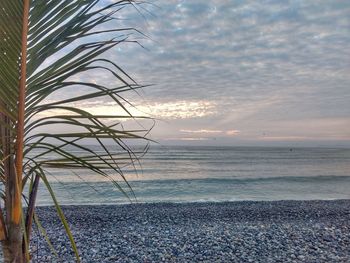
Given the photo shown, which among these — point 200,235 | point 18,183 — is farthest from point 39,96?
point 200,235

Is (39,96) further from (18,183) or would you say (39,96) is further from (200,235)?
(200,235)

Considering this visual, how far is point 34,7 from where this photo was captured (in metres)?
1.78

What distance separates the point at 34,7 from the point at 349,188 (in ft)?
89.4

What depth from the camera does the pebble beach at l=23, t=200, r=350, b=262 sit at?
702 cm

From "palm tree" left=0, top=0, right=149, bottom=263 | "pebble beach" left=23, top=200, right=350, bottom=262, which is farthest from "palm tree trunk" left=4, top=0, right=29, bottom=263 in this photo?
"pebble beach" left=23, top=200, right=350, bottom=262

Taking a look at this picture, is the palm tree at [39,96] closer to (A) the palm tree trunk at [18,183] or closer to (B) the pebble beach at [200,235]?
(A) the palm tree trunk at [18,183]

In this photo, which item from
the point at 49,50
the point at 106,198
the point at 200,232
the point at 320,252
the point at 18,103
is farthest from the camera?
the point at 106,198

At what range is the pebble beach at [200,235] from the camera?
23.0 ft

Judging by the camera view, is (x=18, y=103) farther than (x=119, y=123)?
No

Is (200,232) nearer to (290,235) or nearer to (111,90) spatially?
(290,235)

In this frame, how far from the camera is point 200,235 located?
873 centimetres

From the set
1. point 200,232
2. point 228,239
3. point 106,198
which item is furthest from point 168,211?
point 106,198

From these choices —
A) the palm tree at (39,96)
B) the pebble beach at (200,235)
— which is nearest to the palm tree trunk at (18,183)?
the palm tree at (39,96)

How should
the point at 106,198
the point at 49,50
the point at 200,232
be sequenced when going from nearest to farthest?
the point at 49,50 → the point at 200,232 → the point at 106,198
